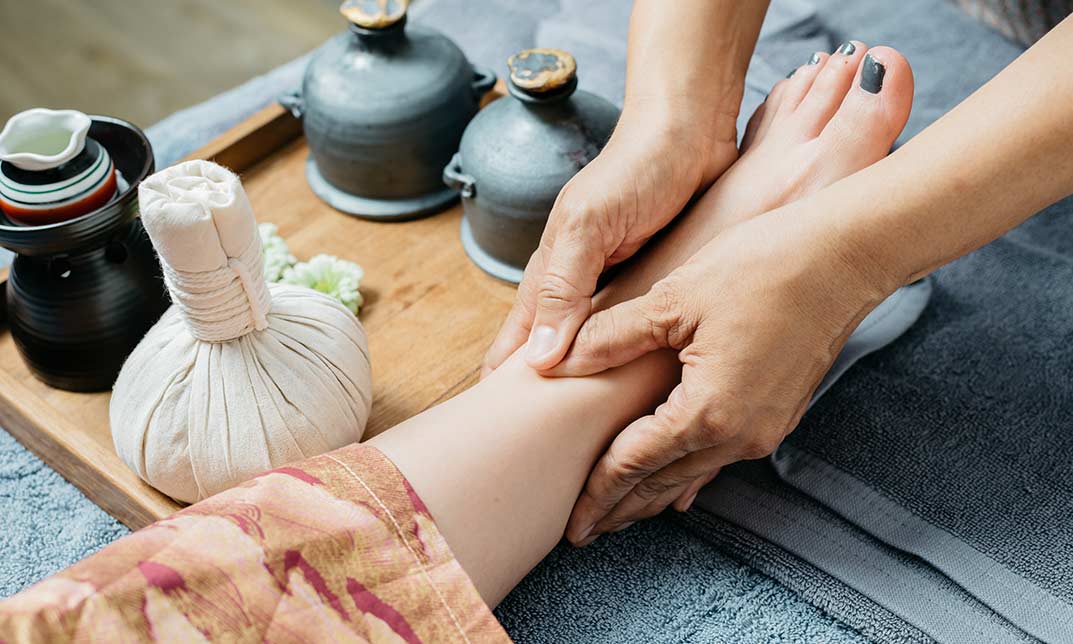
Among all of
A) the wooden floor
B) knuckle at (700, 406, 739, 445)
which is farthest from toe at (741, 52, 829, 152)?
the wooden floor

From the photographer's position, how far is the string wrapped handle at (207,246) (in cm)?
67

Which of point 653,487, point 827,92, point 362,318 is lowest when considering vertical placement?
point 362,318

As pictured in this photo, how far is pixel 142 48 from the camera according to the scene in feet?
7.48

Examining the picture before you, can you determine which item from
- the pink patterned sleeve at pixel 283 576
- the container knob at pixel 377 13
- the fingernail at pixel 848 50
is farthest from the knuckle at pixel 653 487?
the container knob at pixel 377 13

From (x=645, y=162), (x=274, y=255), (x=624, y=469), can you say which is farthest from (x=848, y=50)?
(x=274, y=255)

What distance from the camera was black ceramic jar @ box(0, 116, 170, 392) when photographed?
0.85 m

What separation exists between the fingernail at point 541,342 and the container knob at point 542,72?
0.87 feet

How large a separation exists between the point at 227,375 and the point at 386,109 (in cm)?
43

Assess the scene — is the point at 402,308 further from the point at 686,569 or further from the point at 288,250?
the point at 686,569

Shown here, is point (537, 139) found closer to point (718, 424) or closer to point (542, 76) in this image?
point (542, 76)

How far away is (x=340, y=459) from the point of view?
2.29ft

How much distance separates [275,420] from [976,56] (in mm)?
1134

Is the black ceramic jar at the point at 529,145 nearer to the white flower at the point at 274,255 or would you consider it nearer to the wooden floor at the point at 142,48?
the white flower at the point at 274,255

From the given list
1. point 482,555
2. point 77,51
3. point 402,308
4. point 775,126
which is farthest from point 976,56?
point 77,51
